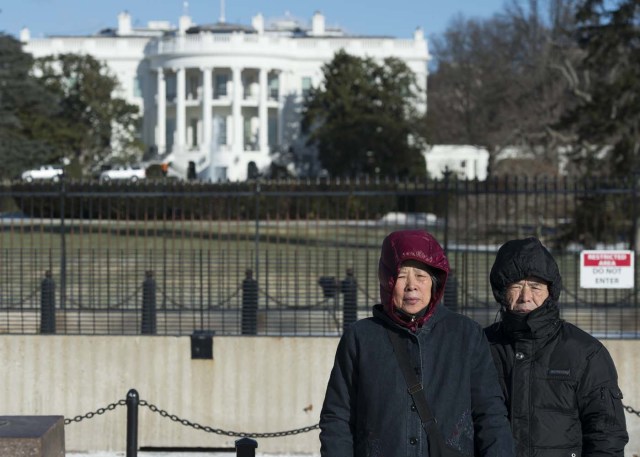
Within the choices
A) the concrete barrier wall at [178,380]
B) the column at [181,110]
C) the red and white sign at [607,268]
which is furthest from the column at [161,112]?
the red and white sign at [607,268]

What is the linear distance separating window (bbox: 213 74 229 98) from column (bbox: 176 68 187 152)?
8.52 ft

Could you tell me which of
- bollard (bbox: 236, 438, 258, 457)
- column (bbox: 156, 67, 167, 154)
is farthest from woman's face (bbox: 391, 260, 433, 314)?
column (bbox: 156, 67, 167, 154)

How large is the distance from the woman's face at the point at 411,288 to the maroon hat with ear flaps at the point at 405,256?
2 cm

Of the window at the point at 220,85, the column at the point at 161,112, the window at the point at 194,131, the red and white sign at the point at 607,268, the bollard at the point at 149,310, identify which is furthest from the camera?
the window at the point at 220,85

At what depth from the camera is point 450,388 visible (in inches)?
177

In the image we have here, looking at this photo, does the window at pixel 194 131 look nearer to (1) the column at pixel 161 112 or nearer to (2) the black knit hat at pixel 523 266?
(1) the column at pixel 161 112

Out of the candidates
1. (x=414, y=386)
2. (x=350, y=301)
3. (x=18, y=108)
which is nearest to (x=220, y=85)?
(x=18, y=108)

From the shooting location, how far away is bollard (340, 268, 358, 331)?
11.8 metres

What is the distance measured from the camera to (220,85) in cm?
9144

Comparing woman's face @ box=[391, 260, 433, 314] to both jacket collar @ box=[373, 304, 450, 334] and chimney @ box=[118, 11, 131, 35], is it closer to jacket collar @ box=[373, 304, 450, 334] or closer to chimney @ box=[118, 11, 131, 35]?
jacket collar @ box=[373, 304, 450, 334]

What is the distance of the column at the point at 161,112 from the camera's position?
88.4 m

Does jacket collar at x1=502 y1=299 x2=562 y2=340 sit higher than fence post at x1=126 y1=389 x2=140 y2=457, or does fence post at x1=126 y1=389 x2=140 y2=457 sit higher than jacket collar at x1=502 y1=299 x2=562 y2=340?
jacket collar at x1=502 y1=299 x2=562 y2=340

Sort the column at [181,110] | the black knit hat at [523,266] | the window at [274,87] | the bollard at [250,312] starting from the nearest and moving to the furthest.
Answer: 1. the black knit hat at [523,266]
2. the bollard at [250,312]
3. the column at [181,110]
4. the window at [274,87]

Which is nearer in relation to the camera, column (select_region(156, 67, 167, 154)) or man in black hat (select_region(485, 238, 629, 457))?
man in black hat (select_region(485, 238, 629, 457))
